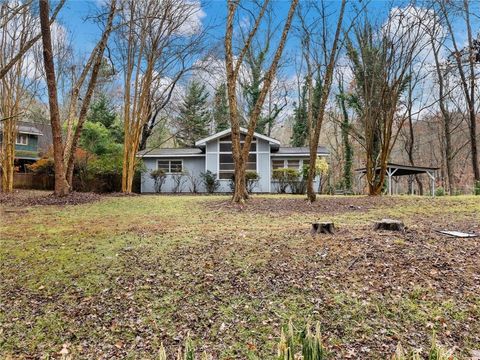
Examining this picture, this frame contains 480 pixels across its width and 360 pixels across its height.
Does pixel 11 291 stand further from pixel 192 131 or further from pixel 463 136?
pixel 463 136

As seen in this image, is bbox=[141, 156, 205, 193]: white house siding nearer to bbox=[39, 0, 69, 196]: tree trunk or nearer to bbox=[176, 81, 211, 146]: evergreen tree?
bbox=[176, 81, 211, 146]: evergreen tree

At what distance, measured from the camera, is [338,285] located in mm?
3531

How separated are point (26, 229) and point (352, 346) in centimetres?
592

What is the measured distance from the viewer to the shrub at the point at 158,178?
60.3 ft

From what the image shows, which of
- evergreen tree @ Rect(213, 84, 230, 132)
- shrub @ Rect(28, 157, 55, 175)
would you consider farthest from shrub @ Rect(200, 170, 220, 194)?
evergreen tree @ Rect(213, 84, 230, 132)

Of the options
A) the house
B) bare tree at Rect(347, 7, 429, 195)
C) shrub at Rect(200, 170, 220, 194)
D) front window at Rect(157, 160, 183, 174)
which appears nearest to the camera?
bare tree at Rect(347, 7, 429, 195)

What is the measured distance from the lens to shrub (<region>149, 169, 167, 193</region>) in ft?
60.3

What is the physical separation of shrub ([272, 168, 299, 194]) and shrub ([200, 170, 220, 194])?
3162 mm

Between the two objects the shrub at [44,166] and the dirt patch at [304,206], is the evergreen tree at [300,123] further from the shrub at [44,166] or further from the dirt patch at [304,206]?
the shrub at [44,166]

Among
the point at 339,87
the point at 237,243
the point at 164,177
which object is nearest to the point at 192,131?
the point at 164,177

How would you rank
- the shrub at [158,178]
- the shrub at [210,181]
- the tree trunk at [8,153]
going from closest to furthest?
the tree trunk at [8,153]
the shrub at [210,181]
the shrub at [158,178]

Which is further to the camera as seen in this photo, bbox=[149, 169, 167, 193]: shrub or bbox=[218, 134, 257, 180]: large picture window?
bbox=[149, 169, 167, 193]: shrub

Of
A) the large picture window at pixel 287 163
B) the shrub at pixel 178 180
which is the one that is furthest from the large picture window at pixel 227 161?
Answer: the shrub at pixel 178 180

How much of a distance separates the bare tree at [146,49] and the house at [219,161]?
4.35 metres
